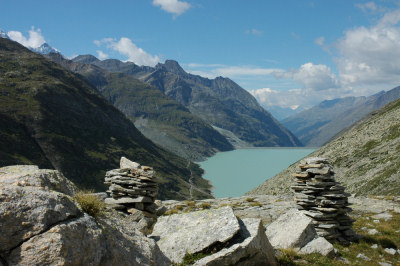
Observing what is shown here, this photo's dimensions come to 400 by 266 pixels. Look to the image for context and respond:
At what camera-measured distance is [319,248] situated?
537 inches

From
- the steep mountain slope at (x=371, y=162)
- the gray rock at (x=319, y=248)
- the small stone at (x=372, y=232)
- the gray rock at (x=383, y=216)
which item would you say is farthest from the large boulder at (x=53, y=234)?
the steep mountain slope at (x=371, y=162)

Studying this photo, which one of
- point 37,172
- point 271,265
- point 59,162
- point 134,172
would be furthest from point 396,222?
point 59,162

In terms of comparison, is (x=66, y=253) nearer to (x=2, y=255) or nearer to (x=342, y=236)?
(x=2, y=255)

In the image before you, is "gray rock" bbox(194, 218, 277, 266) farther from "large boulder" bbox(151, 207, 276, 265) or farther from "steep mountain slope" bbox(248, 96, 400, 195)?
"steep mountain slope" bbox(248, 96, 400, 195)

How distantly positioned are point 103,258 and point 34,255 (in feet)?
5.02

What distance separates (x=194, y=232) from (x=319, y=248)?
22.4 ft

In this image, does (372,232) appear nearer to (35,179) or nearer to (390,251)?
(390,251)

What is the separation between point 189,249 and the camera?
9914 millimetres

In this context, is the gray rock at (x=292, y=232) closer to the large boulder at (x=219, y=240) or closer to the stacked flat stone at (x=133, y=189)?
the large boulder at (x=219, y=240)

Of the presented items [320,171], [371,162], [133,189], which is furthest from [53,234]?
[371,162]

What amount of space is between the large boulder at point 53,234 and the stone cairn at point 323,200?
13.4 m

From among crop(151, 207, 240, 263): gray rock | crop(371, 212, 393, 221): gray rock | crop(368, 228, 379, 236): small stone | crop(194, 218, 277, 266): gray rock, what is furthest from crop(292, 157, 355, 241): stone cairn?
crop(151, 207, 240, 263): gray rock

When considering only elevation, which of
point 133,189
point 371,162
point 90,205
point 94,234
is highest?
point 90,205

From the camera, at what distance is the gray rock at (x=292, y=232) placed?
14023 mm
